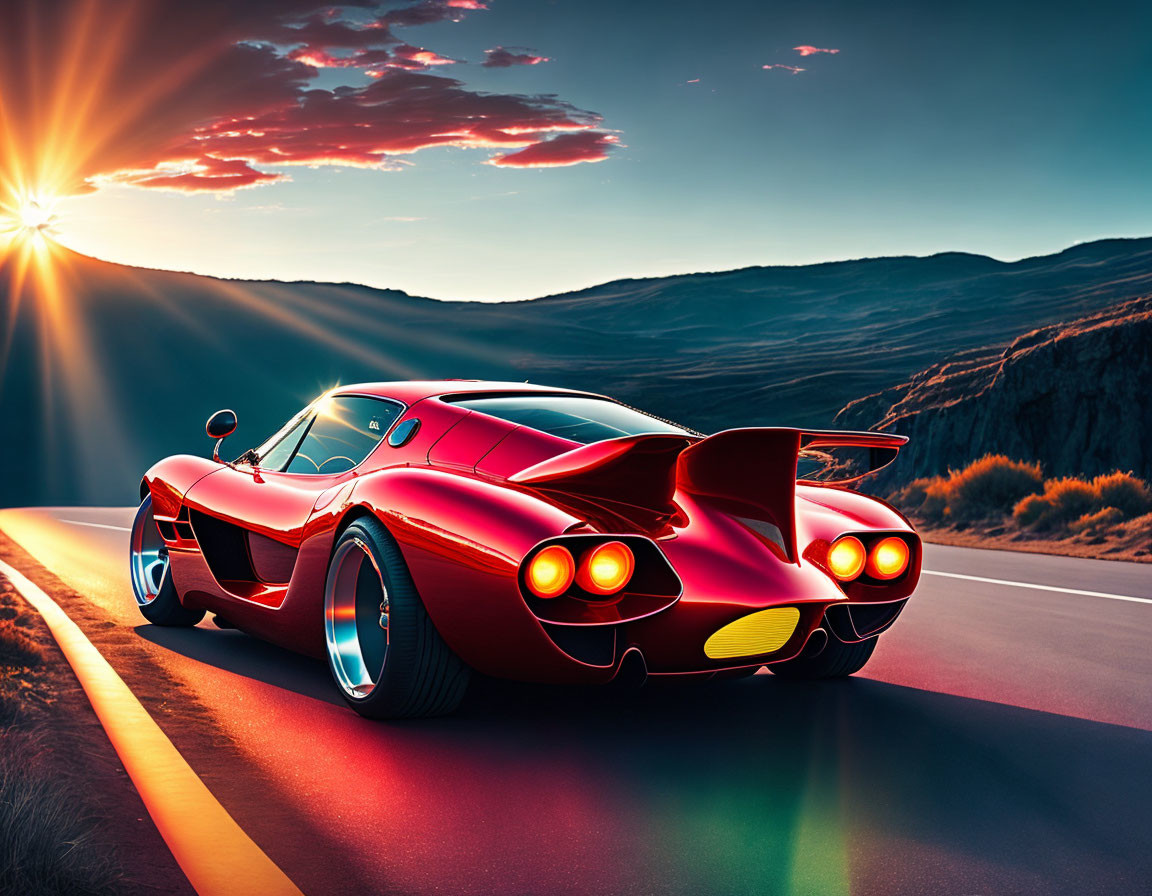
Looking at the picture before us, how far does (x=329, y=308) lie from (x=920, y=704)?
483ft

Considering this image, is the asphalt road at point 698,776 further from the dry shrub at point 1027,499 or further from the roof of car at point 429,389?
the dry shrub at point 1027,499

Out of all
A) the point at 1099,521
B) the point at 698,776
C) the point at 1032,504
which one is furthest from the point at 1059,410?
the point at 698,776

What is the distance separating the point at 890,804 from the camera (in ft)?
12.6

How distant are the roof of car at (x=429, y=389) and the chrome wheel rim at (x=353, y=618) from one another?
863 mm

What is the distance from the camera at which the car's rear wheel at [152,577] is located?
681cm

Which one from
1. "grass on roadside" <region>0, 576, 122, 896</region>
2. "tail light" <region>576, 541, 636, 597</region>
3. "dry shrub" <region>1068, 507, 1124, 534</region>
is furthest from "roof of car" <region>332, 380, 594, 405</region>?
"dry shrub" <region>1068, 507, 1124, 534</region>

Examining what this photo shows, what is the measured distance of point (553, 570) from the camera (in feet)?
13.3

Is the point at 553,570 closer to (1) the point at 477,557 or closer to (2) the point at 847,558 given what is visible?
(1) the point at 477,557

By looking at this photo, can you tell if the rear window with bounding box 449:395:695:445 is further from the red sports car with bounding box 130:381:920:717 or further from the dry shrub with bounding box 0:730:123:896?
the dry shrub with bounding box 0:730:123:896

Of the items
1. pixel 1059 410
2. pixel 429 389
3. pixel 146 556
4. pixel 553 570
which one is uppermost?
pixel 429 389

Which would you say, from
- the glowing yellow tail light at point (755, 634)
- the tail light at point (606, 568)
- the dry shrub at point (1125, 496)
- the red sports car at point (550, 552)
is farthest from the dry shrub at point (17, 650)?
the dry shrub at point (1125, 496)

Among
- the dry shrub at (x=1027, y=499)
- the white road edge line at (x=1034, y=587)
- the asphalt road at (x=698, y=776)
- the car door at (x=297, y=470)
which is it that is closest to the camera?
the asphalt road at (x=698, y=776)

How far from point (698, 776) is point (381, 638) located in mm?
1430

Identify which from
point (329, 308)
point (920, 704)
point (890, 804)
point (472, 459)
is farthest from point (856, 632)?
point (329, 308)
